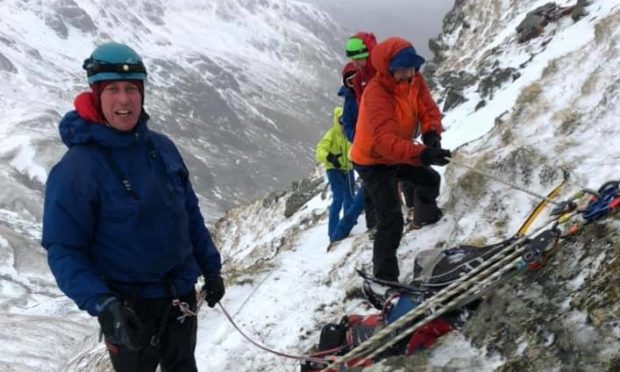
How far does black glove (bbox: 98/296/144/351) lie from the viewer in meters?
4.13

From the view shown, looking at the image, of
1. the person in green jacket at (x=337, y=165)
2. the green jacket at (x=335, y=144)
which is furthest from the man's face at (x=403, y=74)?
the green jacket at (x=335, y=144)

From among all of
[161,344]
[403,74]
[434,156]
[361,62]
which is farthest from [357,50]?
[161,344]

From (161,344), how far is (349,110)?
5226 millimetres

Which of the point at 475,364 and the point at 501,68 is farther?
the point at 501,68

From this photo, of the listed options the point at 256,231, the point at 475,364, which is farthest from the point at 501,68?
the point at 256,231

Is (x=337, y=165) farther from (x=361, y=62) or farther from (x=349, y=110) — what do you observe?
(x=361, y=62)

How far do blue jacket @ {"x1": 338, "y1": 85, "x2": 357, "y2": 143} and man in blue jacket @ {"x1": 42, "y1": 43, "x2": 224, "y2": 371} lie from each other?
4686 mm

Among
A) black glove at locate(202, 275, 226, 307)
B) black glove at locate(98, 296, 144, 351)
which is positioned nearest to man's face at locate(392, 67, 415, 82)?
black glove at locate(202, 275, 226, 307)

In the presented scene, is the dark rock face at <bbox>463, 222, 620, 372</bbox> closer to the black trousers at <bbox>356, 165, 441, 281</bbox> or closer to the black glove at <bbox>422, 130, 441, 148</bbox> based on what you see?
the black trousers at <bbox>356, 165, 441, 281</bbox>

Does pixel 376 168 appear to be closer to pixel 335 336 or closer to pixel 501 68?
pixel 335 336

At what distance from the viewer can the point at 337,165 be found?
11.4 meters

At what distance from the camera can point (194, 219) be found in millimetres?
5234

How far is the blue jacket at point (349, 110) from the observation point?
29.9ft

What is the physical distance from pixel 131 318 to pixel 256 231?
28.7 m
